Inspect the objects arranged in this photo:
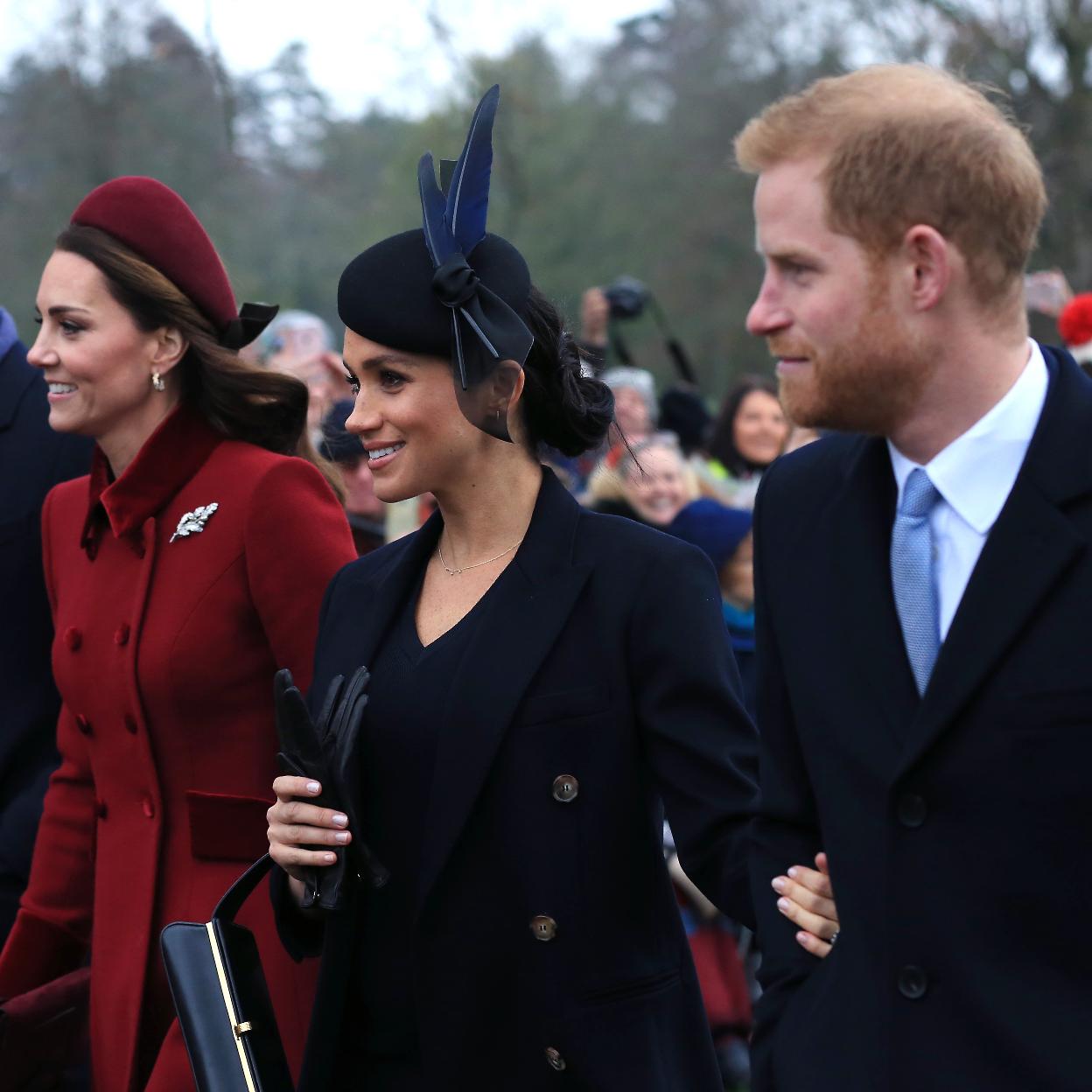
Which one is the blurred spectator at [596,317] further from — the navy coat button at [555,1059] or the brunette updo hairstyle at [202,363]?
the navy coat button at [555,1059]

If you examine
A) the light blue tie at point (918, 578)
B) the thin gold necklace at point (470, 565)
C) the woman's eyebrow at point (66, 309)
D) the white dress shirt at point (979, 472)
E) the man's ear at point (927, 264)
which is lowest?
the thin gold necklace at point (470, 565)

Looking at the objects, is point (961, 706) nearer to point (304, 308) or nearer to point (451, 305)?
point (451, 305)

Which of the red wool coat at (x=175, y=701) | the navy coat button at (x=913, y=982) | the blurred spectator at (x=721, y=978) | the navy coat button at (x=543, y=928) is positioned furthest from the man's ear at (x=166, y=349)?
the blurred spectator at (x=721, y=978)

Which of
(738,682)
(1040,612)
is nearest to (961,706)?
(1040,612)

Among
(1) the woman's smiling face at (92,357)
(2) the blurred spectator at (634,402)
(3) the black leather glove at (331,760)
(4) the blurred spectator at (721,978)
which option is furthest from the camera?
(2) the blurred spectator at (634,402)

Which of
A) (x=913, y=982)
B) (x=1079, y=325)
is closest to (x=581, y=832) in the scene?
(x=913, y=982)

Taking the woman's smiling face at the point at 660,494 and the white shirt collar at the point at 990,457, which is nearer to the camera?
the white shirt collar at the point at 990,457

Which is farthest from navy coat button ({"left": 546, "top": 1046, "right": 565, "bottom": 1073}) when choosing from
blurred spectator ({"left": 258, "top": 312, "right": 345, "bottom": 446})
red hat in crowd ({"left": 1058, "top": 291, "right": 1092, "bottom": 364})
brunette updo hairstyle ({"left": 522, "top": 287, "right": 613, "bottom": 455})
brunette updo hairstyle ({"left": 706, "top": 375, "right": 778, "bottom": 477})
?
brunette updo hairstyle ({"left": 706, "top": 375, "right": 778, "bottom": 477})

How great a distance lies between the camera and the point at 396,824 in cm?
291

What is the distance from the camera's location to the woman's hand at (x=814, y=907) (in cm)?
229

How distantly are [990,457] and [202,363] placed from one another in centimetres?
218

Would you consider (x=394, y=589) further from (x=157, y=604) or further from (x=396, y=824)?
(x=157, y=604)

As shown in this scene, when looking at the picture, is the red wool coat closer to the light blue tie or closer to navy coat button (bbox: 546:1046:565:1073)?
navy coat button (bbox: 546:1046:565:1073)

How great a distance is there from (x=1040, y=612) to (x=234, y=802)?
6.33ft
